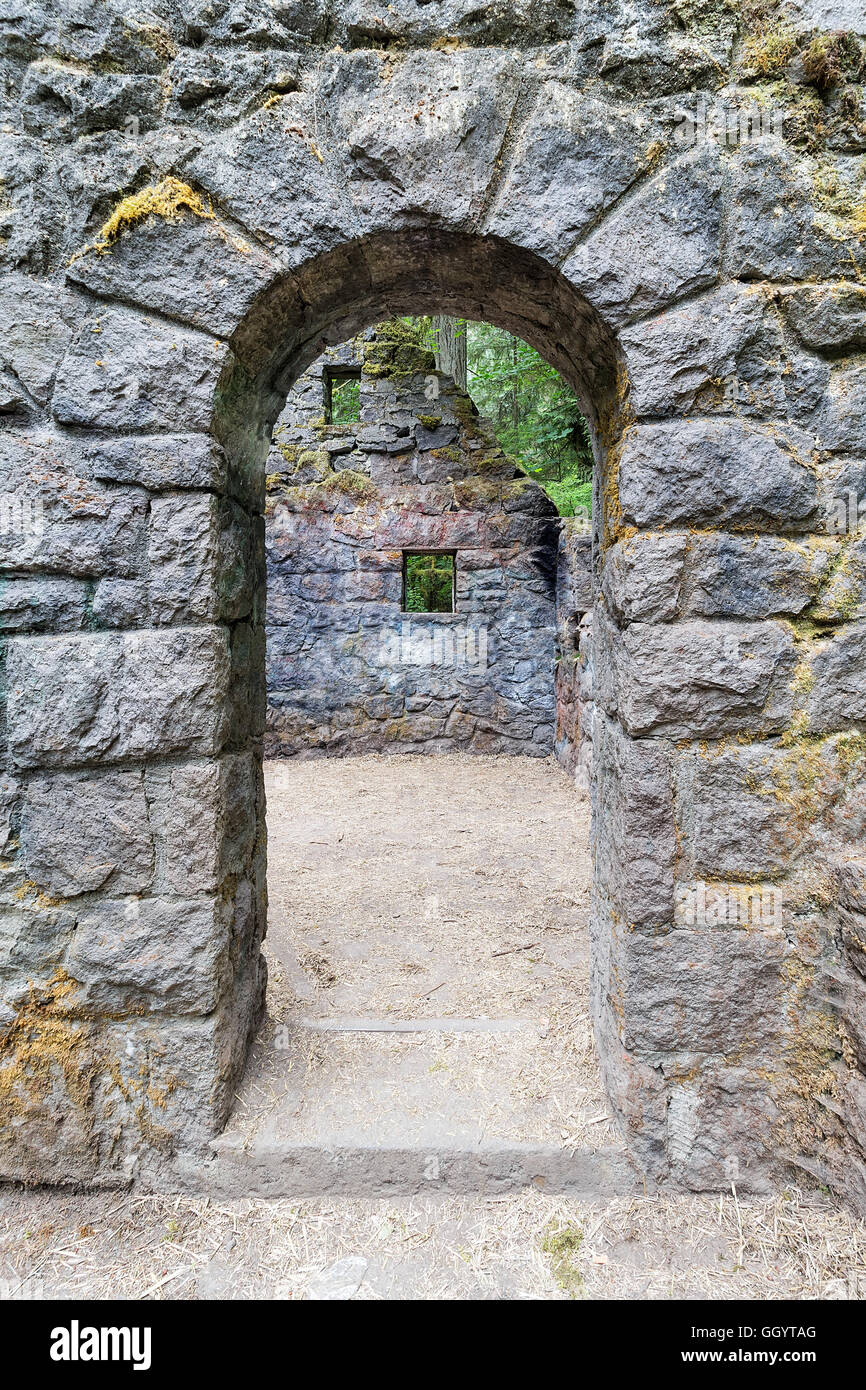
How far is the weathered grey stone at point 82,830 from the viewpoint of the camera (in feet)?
5.70

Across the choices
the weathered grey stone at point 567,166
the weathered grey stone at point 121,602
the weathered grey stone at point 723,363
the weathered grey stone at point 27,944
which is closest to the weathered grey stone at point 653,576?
the weathered grey stone at point 723,363

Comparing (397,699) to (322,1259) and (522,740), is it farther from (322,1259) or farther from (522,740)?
(322,1259)

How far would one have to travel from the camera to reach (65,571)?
1704 mm

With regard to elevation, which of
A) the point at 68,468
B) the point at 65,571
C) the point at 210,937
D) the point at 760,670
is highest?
the point at 68,468

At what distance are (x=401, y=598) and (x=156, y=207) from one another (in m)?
5.46

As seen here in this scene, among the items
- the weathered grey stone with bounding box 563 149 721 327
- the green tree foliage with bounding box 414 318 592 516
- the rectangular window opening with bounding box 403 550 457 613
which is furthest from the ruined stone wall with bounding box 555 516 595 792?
the weathered grey stone with bounding box 563 149 721 327

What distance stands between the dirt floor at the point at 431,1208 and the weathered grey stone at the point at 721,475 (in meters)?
1.59

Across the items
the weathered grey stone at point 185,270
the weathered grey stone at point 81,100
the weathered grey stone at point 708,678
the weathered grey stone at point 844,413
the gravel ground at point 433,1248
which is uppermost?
the weathered grey stone at point 81,100

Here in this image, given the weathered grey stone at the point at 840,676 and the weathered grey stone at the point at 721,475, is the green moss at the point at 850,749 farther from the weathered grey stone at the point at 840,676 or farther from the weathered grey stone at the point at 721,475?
the weathered grey stone at the point at 721,475

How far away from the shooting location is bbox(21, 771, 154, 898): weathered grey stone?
1736 mm

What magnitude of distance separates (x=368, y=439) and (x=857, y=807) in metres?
6.36

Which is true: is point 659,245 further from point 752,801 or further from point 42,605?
point 42,605

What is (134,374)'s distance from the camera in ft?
5.51

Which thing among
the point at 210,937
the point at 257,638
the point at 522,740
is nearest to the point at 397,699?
the point at 522,740
